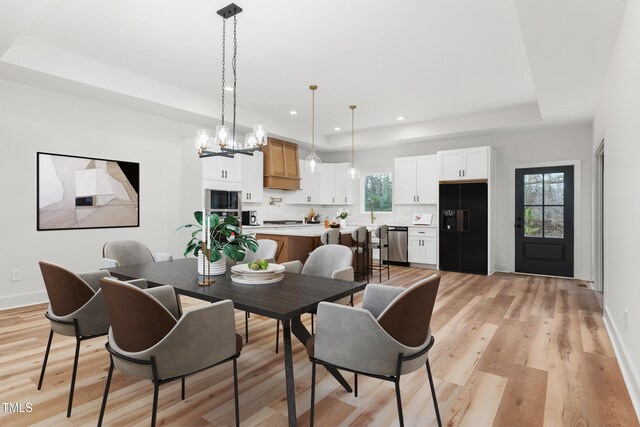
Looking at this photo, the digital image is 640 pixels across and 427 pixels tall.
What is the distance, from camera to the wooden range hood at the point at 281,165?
693 centimetres

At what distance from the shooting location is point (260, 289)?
224cm

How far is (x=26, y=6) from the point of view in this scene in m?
2.59

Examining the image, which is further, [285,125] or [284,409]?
[285,125]

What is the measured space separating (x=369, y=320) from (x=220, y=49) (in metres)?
3.39

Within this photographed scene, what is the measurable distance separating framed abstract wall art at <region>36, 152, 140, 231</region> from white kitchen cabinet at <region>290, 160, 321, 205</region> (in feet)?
11.2

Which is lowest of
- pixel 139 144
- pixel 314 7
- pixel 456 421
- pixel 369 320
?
pixel 456 421

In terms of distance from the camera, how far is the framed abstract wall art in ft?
14.3

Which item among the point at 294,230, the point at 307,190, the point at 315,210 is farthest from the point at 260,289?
the point at 315,210

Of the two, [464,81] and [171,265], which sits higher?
[464,81]

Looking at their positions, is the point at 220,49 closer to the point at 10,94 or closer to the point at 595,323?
the point at 10,94

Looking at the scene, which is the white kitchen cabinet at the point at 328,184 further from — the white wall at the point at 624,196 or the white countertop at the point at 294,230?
the white wall at the point at 624,196

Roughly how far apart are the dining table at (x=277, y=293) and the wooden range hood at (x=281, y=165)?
13.8 ft

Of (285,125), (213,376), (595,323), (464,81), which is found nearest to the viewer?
(213,376)

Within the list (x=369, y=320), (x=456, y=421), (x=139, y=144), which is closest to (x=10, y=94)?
(x=139, y=144)
